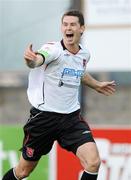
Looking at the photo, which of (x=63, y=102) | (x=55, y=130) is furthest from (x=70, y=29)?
(x=55, y=130)

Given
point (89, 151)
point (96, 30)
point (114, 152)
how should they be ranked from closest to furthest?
point (89, 151) → point (114, 152) → point (96, 30)

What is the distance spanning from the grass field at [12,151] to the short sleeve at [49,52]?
168 cm

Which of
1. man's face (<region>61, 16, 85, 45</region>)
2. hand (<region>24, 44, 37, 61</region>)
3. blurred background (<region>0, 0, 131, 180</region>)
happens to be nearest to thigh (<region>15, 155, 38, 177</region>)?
man's face (<region>61, 16, 85, 45</region>)

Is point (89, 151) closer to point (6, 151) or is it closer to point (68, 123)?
point (68, 123)

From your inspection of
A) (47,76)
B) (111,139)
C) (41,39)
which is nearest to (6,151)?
(111,139)

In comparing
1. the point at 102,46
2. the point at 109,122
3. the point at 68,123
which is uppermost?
the point at 68,123

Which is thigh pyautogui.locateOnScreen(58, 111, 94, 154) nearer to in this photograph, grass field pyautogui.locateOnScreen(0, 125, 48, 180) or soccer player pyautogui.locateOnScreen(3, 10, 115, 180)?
soccer player pyautogui.locateOnScreen(3, 10, 115, 180)

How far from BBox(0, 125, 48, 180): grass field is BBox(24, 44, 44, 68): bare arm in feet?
6.29

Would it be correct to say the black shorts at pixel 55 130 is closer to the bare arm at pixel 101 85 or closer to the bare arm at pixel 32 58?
the bare arm at pixel 101 85

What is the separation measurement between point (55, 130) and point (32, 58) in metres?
1.01

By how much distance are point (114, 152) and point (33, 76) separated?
1572mm

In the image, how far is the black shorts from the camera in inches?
290

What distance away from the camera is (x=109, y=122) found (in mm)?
12852

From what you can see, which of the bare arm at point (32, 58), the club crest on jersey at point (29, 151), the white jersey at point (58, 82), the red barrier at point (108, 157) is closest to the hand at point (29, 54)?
the bare arm at point (32, 58)
